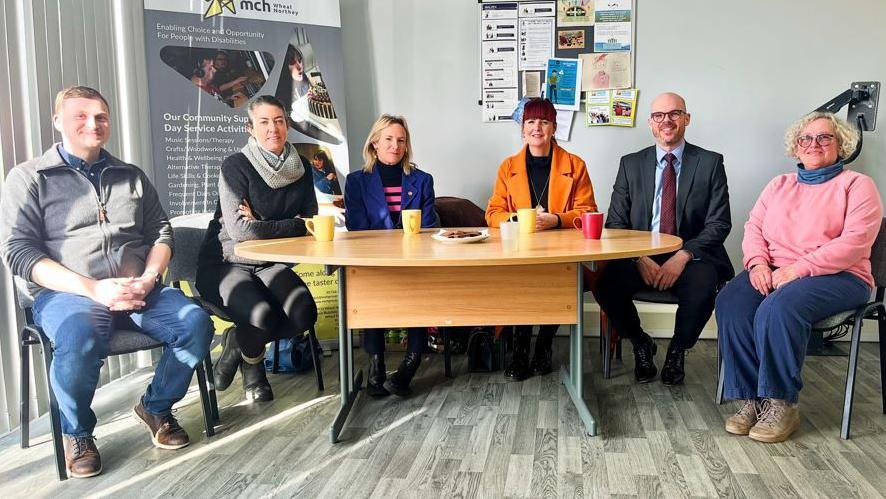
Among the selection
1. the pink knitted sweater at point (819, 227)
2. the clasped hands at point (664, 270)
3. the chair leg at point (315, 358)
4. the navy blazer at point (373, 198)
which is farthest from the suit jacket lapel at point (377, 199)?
the pink knitted sweater at point (819, 227)

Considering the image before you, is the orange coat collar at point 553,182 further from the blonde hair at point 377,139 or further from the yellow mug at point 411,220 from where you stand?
the yellow mug at point 411,220

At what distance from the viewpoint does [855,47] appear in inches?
144

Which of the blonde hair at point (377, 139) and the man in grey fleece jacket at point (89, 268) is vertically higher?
the blonde hair at point (377, 139)

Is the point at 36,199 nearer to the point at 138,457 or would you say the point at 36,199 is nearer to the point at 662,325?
the point at 138,457

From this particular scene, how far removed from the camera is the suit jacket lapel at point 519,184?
318cm

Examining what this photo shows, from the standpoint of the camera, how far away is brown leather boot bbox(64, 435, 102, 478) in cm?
214

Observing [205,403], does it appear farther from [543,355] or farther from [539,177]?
[539,177]

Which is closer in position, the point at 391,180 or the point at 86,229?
the point at 86,229

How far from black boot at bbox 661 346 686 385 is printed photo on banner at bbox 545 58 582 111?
5.02 ft

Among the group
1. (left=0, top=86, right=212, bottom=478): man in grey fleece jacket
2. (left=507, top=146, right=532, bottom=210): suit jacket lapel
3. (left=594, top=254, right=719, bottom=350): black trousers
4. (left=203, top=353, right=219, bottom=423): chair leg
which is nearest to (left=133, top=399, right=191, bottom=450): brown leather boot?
(left=0, top=86, right=212, bottom=478): man in grey fleece jacket

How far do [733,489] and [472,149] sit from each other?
2.48m

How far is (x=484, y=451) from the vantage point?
228 centimetres

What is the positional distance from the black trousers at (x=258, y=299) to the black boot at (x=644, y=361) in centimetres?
144

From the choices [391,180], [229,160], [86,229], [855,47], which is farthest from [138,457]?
[855,47]
